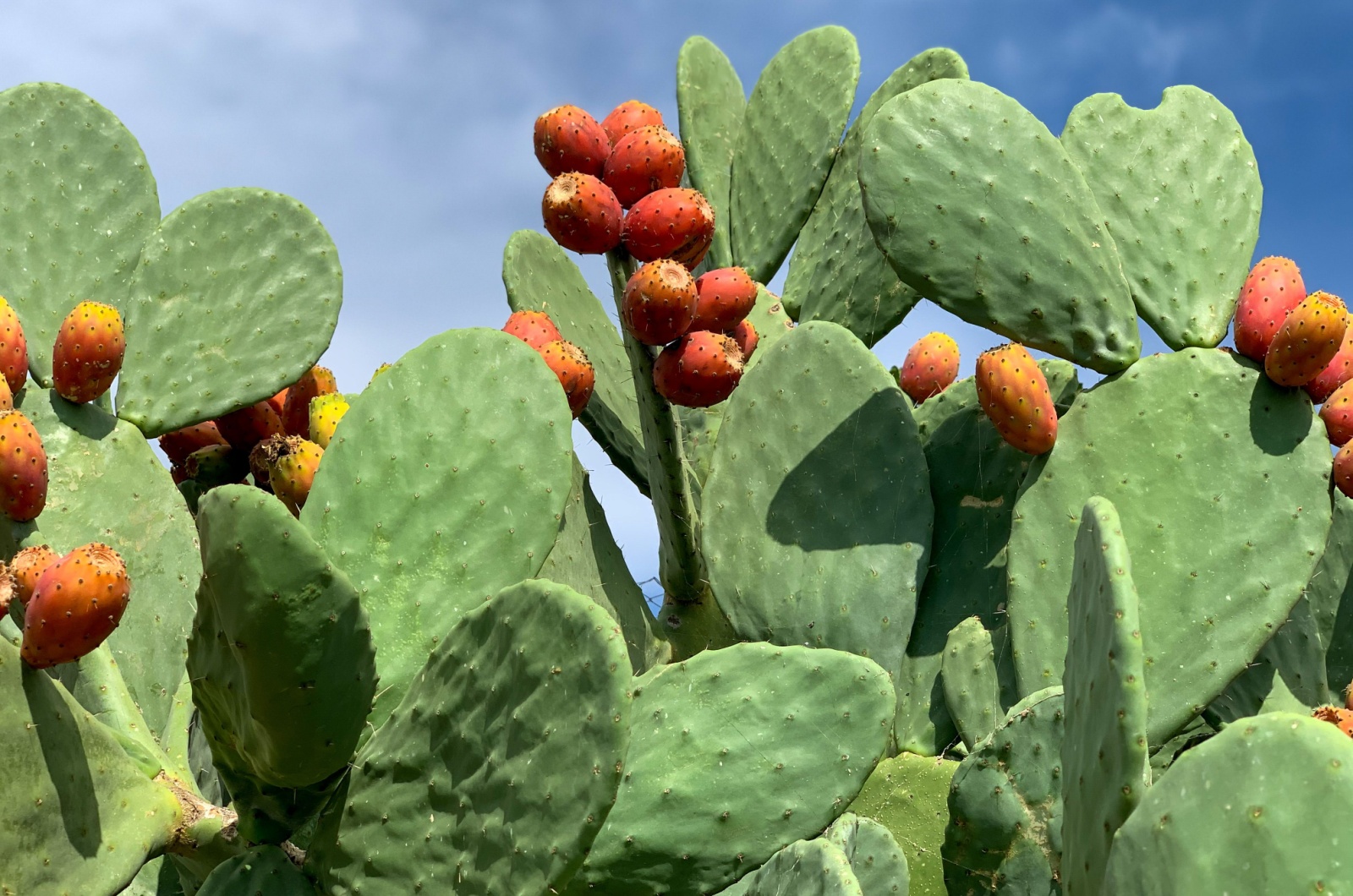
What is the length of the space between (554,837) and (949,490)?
1.12 m

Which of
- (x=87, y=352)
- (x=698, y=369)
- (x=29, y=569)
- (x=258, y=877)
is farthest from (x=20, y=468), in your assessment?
(x=698, y=369)

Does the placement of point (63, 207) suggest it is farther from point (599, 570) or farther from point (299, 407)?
point (599, 570)

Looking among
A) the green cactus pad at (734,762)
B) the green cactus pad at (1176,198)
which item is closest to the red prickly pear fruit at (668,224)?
the green cactus pad at (1176,198)

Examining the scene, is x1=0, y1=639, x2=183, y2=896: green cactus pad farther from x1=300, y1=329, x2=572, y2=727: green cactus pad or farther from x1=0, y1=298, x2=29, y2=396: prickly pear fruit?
x1=0, y1=298, x2=29, y2=396: prickly pear fruit

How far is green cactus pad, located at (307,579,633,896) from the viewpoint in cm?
135

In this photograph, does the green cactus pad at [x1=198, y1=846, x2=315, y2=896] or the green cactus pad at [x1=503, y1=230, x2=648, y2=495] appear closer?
the green cactus pad at [x1=198, y1=846, x2=315, y2=896]

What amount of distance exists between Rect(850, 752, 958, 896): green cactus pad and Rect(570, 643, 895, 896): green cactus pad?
1.31 feet

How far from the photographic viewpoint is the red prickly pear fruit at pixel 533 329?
7.20 feet

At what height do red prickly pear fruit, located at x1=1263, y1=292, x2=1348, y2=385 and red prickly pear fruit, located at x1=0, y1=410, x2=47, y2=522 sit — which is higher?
red prickly pear fruit, located at x1=0, y1=410, x2=47, y2=522

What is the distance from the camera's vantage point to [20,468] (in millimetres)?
1850

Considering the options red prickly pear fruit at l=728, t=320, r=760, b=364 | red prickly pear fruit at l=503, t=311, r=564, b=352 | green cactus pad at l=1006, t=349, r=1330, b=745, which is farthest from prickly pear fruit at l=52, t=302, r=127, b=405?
green cactus pad at l=1006, t=349, r=1330, b=745

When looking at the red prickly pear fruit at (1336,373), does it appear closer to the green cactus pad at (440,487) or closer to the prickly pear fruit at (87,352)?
the green cactus pad at (440,487)

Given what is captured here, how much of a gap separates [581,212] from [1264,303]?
1.10 m

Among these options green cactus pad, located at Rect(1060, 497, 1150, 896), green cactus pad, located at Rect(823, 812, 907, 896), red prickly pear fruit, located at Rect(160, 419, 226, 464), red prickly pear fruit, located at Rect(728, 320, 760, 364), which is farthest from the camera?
red prickly pear fruit, located at Rect(160, 419, 226, 464)
